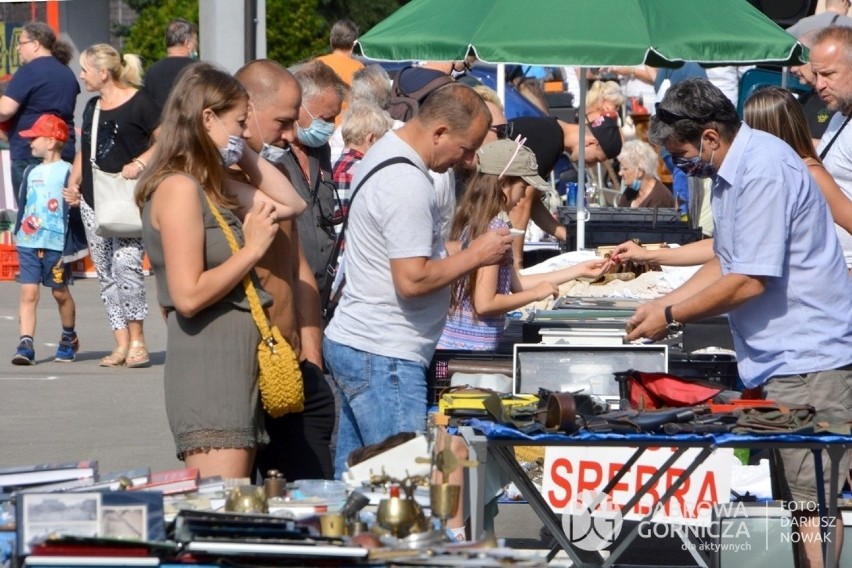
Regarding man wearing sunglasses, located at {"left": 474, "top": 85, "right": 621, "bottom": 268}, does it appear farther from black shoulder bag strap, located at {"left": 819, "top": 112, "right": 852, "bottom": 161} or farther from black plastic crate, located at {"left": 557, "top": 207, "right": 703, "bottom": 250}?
black shoulder bag strap, located at {"left": 819, "top": 112, "right": 852, "bottom": 161}

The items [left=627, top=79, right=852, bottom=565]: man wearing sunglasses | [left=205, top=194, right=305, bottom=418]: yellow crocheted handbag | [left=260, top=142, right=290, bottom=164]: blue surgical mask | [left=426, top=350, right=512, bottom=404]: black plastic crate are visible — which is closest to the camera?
[left=205, top=194, right=305, bottom=418]: yellow crocheted handbag

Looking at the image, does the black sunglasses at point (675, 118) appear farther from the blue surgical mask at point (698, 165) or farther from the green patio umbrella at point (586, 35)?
the green patio umbrella at point (586, 35)

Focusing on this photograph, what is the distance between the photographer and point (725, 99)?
4691 millimetres

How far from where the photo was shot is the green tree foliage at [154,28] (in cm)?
2267

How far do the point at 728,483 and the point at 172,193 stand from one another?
2.38 m

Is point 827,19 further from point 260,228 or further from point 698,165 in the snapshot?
point 260,228

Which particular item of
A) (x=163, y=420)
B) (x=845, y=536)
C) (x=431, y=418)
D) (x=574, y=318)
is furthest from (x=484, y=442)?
(x=163, y=420)

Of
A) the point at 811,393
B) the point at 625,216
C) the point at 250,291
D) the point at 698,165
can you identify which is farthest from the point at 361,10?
the point at 250,291

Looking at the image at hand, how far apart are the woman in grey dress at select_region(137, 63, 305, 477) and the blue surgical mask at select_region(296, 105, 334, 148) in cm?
253

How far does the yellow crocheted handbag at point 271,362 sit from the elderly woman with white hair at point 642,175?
24.3ft

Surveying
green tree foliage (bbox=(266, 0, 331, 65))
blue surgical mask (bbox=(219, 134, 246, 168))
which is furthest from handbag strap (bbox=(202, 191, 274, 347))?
green tree foliage (bbox=(266, 0, 331, 65))

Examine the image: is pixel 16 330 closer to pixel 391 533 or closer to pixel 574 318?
pixel 574 318

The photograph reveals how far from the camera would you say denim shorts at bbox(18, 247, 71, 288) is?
957cm

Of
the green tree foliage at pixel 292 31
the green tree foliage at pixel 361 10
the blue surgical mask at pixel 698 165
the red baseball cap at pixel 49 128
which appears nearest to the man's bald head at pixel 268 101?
the blue surgical mask at pixel 698 165
